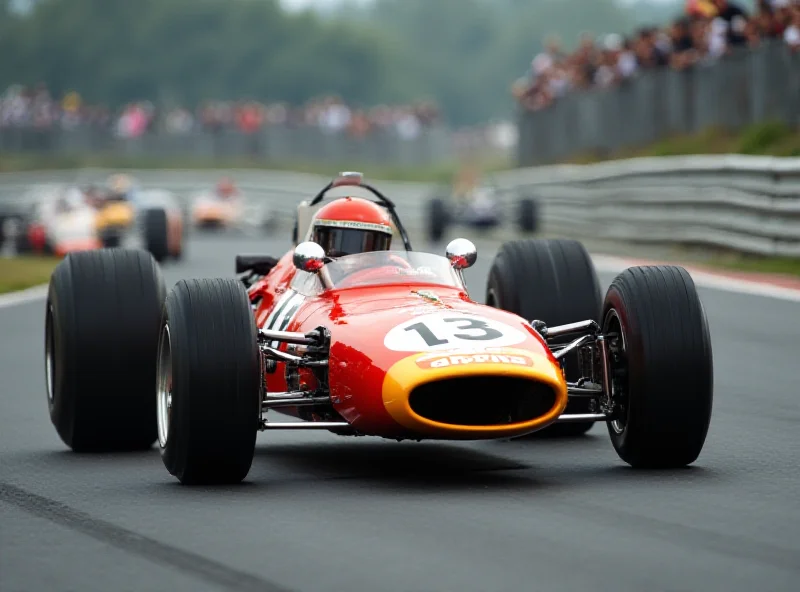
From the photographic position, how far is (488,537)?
6.27 m

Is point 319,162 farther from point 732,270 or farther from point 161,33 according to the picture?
point 161,33

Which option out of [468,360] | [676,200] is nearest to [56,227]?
[676,200]

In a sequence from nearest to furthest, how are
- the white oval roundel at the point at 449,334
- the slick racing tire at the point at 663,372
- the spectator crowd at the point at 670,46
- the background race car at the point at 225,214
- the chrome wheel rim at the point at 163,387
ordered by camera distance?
the white oval roundel at the point at 449,334, the slick racing tire at the point at 663,372, the chrome wheel rim at the point at 163,387, the spectator crowd at the point at 670,46, the background race car at the point at 225,214

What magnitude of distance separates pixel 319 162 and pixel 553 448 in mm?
51432

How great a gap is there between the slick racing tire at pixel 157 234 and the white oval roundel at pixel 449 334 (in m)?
20.9

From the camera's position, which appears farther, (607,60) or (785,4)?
(607,60)

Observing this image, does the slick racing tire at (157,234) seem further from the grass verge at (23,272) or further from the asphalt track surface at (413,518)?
the asphalt track surface at (413,518)

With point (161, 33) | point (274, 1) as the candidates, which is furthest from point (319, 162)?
point (274, 1)

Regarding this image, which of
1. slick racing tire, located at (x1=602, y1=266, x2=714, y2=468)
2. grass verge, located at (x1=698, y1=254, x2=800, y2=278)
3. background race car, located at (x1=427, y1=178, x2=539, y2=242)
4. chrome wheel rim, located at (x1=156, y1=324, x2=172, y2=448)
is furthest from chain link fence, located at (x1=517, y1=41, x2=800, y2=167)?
chrome wheel rim, located at (x1=156, y1=324, x2=172, y2=448)

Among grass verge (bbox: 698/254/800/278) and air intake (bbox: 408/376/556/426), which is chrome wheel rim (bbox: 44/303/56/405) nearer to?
air intake (bbox: 408/376/556/426)

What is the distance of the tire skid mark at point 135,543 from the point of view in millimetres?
5578

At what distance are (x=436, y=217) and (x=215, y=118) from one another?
3087cm

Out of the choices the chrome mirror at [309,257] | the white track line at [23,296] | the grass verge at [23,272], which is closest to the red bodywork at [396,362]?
the chrome mirror at [309,257]

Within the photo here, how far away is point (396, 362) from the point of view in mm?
7367
